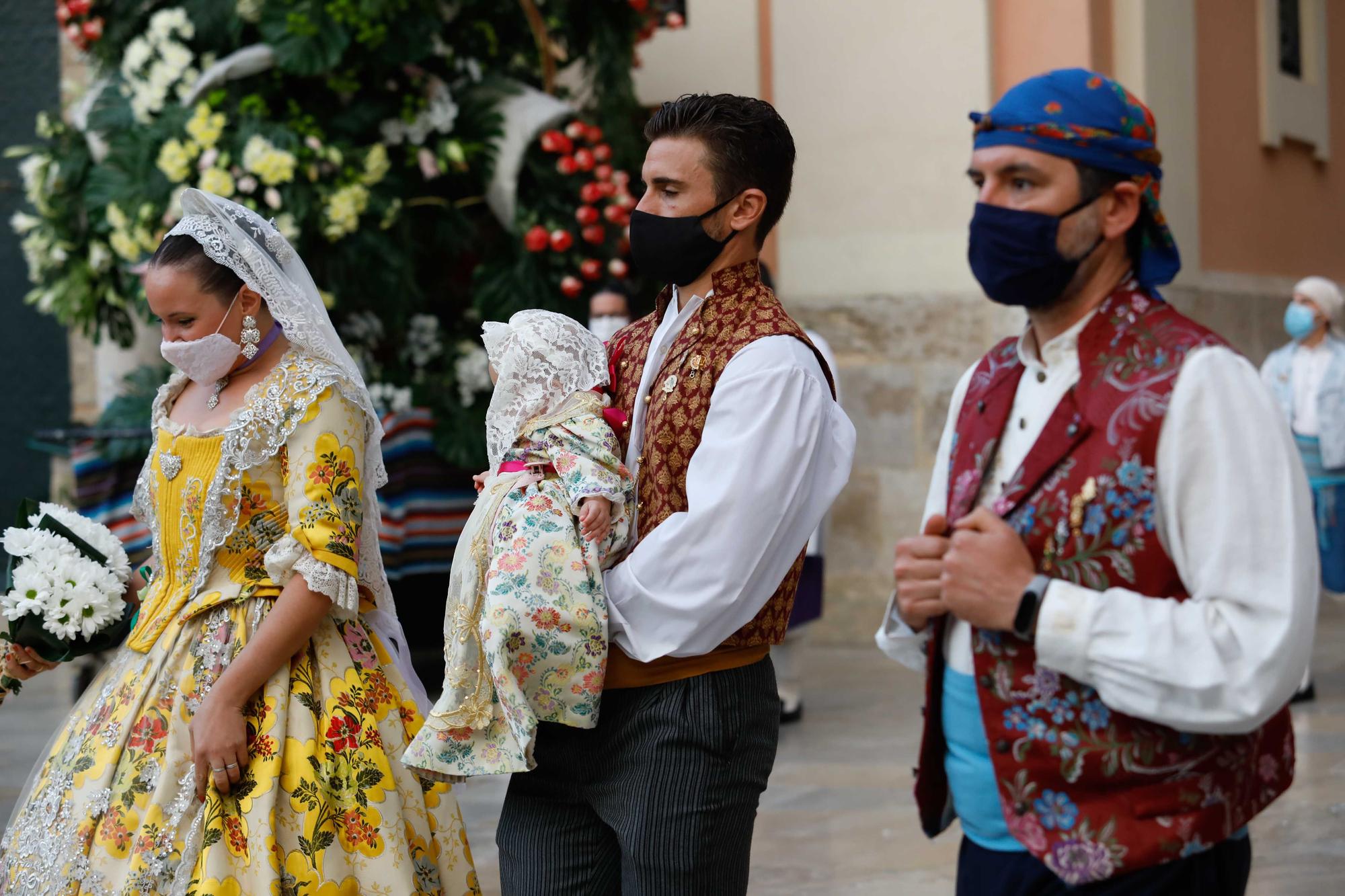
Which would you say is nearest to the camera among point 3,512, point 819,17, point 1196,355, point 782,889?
point 1196,355

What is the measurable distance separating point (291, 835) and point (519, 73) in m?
5.40

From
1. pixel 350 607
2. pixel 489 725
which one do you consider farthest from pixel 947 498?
pixel 350 607

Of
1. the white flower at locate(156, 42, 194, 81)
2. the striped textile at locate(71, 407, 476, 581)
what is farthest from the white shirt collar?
the white flower at locate(156, 42, 194, 81)

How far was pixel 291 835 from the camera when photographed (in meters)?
2.78

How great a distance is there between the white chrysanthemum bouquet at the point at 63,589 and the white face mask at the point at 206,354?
44cm

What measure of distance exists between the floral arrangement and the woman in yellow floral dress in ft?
11.2

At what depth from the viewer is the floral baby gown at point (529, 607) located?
91.0 inches

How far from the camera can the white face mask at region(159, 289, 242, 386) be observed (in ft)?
9.61

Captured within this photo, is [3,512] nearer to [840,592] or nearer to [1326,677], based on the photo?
[840,592]

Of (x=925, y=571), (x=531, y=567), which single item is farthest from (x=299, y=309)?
(x=925, y=571)

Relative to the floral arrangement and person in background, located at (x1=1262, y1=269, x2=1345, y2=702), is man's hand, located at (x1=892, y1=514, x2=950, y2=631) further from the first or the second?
person in background, located at (x1=1262, y1=269, x2=1345, y2=702)

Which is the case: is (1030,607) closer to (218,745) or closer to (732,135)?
(732,135)

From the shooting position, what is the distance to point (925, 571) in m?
1.87

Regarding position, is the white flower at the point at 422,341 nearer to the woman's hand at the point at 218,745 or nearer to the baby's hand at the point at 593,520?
the woman's hand at the point at 218,745
